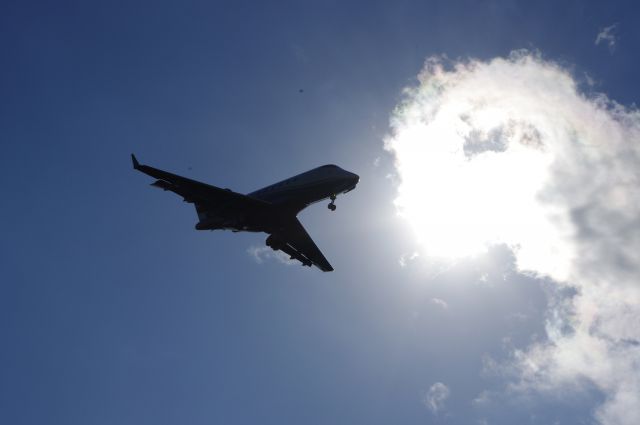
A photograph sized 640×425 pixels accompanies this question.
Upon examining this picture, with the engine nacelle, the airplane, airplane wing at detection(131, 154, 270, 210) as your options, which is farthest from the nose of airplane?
the engine nacelle

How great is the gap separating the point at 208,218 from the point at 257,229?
4903mm

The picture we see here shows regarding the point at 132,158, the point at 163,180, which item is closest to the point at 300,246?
the point at 163,180

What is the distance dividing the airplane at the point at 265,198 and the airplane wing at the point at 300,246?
10 cm

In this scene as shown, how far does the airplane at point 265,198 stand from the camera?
142 ft

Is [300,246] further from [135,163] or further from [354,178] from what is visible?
[135,163]

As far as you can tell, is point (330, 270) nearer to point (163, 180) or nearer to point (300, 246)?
point (300, 246)

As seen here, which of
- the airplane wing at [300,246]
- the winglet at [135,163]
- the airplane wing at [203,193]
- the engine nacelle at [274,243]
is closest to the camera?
the winglet at [135,163]

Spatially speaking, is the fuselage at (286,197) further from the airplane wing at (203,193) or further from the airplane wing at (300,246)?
the airplane wing at (300,246)

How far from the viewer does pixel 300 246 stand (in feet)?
168

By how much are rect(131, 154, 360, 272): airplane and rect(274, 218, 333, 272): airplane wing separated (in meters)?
0.10

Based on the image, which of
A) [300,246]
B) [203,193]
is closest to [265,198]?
[203,193]

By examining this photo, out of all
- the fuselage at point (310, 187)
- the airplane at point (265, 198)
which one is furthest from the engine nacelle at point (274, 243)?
the fuselage at point (310, 187)

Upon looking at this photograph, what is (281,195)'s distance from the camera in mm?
45438

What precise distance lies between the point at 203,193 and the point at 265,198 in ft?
18.4
